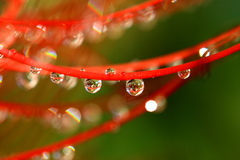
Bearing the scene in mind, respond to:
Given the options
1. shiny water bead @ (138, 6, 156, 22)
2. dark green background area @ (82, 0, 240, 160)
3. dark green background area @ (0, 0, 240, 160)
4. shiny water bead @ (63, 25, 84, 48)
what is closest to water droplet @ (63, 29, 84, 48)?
shiny water bead @ (63, 25, 84, 48)

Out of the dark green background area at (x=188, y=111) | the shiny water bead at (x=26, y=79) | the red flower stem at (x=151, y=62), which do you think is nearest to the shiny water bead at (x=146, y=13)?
the red flower stem at (x=151, y=62)

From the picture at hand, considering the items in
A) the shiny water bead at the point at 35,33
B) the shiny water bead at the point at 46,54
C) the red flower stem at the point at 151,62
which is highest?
the shiny water bead at the point at 35,33

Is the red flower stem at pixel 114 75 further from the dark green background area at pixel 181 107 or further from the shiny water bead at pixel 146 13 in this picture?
the dark green background area at pixel 181 107

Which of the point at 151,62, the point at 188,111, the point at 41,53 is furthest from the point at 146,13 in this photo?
the point at 188,111

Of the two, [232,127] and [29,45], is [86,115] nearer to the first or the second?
[29,45]

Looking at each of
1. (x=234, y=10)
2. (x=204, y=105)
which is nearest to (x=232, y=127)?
(x=204, y=105)

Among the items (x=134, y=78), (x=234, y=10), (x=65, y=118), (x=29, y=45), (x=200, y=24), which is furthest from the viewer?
(x=200, y=24)

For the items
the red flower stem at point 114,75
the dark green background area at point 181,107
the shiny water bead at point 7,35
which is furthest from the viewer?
the dark green background area at point 181,107
